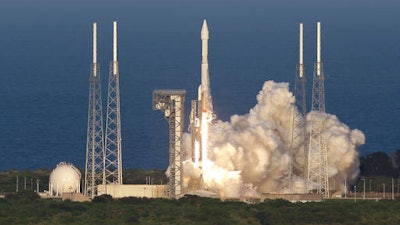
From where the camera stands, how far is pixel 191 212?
129 metres

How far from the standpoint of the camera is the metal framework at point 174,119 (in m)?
134

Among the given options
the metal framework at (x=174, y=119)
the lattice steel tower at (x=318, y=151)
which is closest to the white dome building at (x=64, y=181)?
the metal framework at (x=174, y=119)

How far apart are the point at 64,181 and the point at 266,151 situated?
500 inches

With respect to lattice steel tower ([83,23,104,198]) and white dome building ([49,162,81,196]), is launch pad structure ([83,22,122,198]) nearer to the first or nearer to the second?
lattice steel tower ([83,23,104,198])

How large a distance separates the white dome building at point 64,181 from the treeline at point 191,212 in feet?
17.2

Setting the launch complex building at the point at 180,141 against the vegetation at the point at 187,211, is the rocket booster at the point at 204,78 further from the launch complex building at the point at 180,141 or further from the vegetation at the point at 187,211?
the vegetation at the point at 187,211

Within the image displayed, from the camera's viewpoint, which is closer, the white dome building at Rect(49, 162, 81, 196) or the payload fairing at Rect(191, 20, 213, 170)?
the payload fairing at Rect(191, 20, 213, 170)

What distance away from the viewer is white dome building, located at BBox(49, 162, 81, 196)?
140 m

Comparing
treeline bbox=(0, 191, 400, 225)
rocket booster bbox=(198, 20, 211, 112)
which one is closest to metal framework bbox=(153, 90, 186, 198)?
treeline bbox=(0, 191, 400, 225)

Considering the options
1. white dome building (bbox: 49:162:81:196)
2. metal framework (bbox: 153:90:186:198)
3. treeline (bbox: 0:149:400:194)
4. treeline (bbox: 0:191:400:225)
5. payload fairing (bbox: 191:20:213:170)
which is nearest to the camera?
treeline (bbox: 0:191:400:225)

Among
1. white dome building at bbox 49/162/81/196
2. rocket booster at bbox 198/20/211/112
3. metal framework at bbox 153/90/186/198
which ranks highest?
rocket booster at bbox 198/20/211/112

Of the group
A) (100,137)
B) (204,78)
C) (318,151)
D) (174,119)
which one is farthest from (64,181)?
(318,151)

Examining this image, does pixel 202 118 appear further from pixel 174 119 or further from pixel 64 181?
pixel 64 181

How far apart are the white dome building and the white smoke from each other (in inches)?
278
